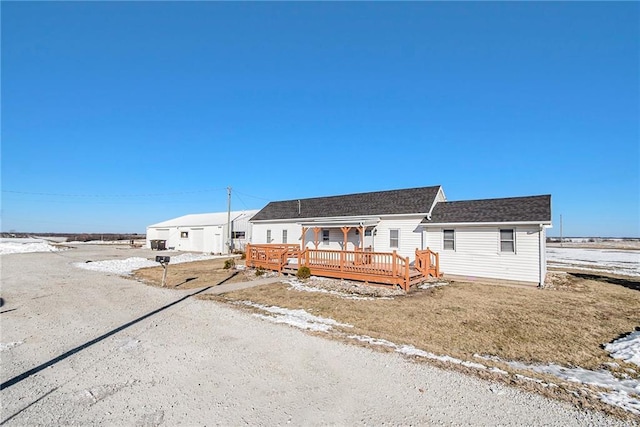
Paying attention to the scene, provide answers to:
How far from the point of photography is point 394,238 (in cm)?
1786

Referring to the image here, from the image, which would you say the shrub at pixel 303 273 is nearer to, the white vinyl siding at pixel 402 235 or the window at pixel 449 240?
the white vinyl siding at pixel 402 235

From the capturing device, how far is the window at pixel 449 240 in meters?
15.8

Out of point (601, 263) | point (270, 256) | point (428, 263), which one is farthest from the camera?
point (601, 263)

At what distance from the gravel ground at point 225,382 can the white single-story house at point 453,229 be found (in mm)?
10756

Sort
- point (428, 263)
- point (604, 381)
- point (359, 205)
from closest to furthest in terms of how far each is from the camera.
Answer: point (604, 381) → point (428, 263) → point (359, 205)

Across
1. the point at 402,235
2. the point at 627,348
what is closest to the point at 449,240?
the point at 402,235

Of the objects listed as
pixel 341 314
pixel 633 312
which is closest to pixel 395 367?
pixel 341 314

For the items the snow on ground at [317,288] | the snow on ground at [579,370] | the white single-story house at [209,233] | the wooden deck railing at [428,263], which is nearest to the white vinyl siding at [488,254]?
the wooden deck railing at [428,263]

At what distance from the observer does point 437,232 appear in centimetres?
1625

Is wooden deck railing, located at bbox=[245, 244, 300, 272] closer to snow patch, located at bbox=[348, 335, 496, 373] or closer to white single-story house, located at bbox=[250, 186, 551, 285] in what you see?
white single-story house, located at bbox=[250, 186, 551, 285]

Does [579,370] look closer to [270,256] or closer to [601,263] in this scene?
[270,256]

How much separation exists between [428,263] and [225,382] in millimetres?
11848

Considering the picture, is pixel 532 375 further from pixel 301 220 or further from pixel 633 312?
pixel 301 220

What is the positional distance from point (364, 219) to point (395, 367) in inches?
552
